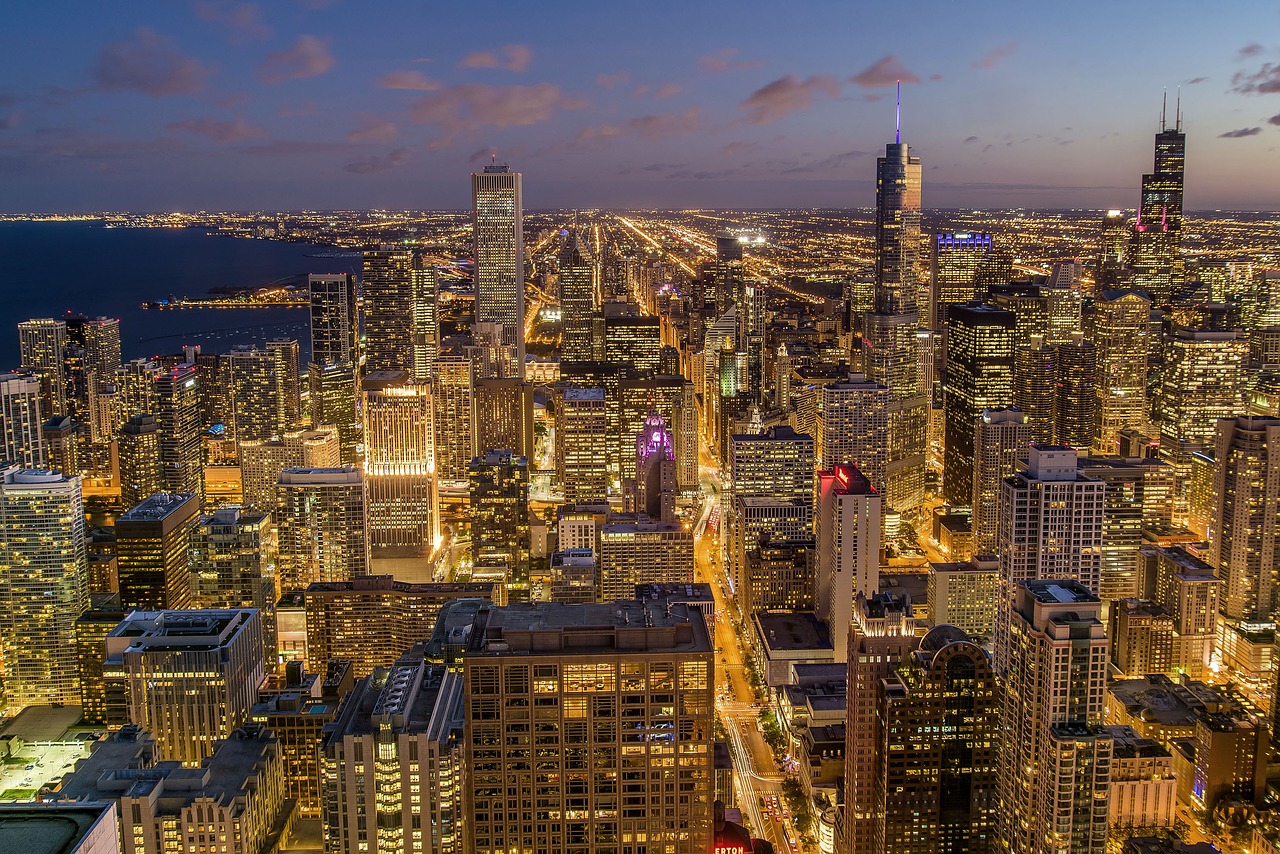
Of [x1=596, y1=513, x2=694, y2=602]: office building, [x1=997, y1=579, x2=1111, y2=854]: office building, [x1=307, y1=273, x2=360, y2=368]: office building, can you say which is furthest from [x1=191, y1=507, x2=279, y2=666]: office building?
[x1=307, y1=273, x2=360, y2=368]: office building

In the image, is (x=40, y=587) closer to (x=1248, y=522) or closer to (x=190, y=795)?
(x=190, y=795)

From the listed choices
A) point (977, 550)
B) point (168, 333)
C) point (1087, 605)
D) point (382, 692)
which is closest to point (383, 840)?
point (382, 692)

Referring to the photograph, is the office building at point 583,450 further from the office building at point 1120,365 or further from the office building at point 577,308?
the office building at point 1120,365

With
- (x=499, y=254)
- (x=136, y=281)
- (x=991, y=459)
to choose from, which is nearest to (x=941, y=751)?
(x=991, y=459)

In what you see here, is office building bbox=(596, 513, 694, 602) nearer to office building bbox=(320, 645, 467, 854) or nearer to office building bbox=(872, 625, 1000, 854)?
office building bbox=(872, 625, 1000, 854)

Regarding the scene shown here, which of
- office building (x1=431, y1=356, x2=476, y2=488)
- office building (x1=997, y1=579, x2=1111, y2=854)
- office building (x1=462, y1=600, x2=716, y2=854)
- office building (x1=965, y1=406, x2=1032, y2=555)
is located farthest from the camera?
office building (x1=431, y1=356, x2=476, y2=488)

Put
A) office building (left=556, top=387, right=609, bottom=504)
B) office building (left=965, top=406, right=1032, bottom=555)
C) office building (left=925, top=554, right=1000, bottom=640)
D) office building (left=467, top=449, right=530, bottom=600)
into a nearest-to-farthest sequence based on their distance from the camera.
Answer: office building (left=925, top=554, right=1000, bottom=640) < office building (left=467, top=449, right=530, bottom=600) < office building (left=965, top=406, right=1032, bottom=555) < office building (left=556, top=387, right=609, bottom=504)

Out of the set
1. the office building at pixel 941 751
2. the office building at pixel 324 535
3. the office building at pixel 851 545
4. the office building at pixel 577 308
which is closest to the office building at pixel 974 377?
the office building at pixel 851 545
